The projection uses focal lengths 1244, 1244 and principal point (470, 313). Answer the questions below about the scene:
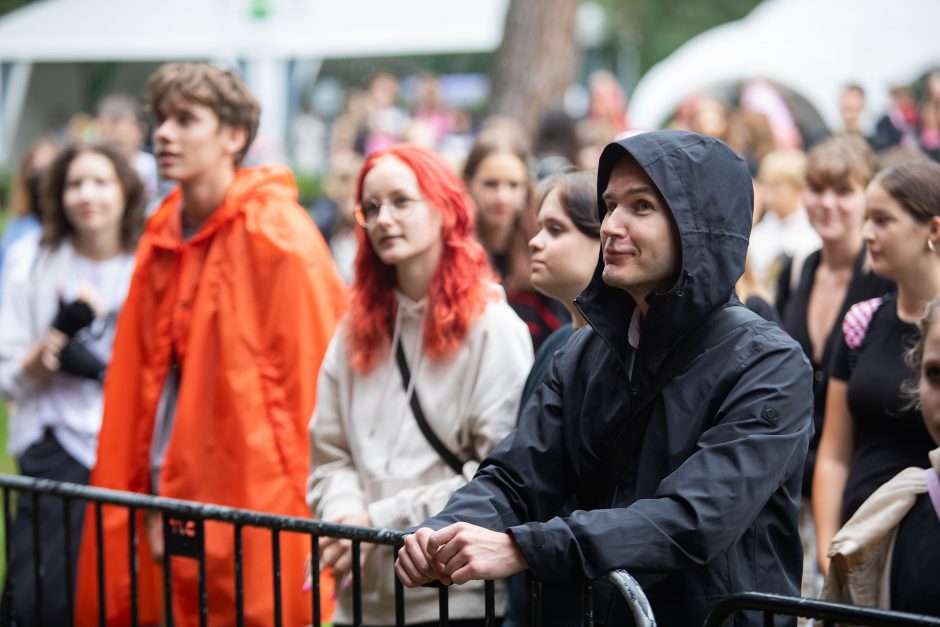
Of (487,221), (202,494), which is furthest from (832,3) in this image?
(202,494)

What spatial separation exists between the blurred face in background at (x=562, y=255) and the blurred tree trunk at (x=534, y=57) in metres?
10.9

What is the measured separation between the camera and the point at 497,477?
303 centimetres

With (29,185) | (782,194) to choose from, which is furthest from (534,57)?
(29,185)

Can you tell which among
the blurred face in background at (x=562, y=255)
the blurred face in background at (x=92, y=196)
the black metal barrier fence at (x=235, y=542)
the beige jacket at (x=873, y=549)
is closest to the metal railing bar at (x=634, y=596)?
the black metal barrier fence at (x=235, y=542)

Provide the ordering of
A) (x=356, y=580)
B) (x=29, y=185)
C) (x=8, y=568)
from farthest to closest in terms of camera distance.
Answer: (x=29, y=185)
(x=8, y=568)
(x=356, y=580)

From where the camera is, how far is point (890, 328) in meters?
4.01

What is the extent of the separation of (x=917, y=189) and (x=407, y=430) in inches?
71.7

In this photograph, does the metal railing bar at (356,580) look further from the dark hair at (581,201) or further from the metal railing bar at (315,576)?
the dark hair at (581,201)

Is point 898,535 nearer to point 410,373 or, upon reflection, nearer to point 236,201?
point 410,373

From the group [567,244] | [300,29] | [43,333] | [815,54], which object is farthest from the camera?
[300,29]

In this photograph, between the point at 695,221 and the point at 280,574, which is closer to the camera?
the point at 695,221

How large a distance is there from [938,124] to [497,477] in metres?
9.12

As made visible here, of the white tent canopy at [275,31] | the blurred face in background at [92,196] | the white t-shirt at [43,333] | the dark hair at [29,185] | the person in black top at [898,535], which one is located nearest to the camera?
the person in black top at [898,535]

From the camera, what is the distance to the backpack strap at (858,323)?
13.5 ft
